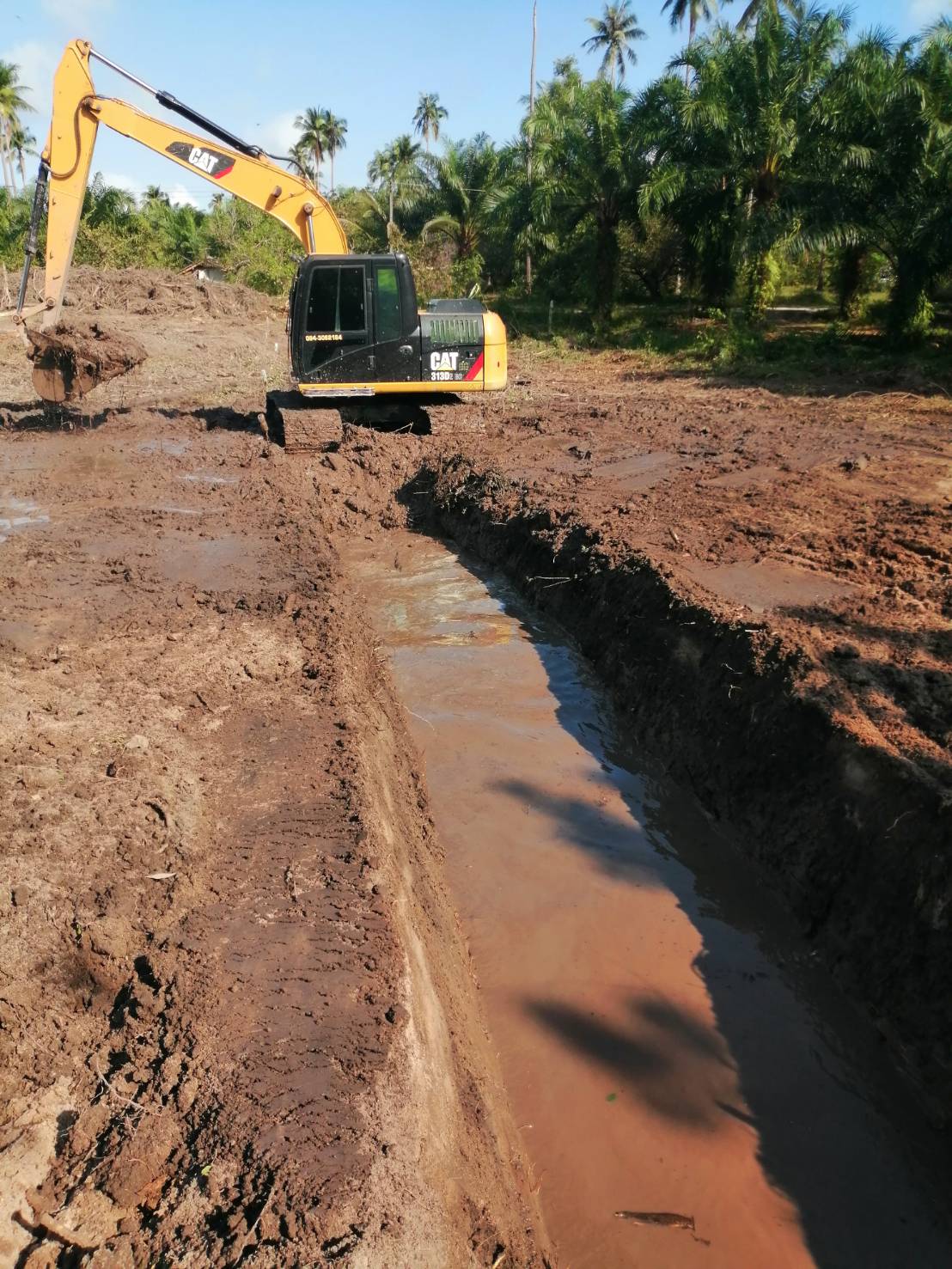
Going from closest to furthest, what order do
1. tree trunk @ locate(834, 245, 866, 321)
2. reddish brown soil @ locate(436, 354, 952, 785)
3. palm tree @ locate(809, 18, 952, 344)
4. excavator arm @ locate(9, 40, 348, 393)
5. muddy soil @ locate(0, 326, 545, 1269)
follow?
muddy soil @ locate(0, 326, 545, 1269)
reddish brown soil @ locate(436, 354, 952, 785)
excavator arm @ locate(9, 40, 348, 393)
palm tree @ locate(809, 18, 952, 344)
tree trunk @ locate(834, 245, 866, 321)

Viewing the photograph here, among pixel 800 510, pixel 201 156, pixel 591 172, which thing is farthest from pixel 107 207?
pixel 800 510

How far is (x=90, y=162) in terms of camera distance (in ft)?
42.8

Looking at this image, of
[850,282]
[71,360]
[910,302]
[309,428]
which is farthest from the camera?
[850,282]

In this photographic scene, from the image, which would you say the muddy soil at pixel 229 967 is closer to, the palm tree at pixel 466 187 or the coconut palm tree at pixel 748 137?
the coconut palm tree at pixel 748 137

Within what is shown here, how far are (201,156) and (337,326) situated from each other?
311 cm

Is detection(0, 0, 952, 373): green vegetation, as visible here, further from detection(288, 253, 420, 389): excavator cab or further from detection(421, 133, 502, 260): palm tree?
detection(288, 253, 420, 389): excavator cab

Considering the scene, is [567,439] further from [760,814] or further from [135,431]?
[760,814]

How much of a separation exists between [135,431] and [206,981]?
13569 millimetres

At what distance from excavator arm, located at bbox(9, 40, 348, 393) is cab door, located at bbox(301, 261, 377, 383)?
95cm

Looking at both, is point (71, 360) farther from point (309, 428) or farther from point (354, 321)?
point (354, 321)

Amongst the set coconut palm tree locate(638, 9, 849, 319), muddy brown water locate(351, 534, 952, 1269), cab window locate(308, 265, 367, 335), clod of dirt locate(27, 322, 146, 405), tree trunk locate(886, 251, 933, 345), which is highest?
coconut palm tree locate(638, 9, 849, 319)

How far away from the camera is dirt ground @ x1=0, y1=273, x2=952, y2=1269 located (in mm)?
3018

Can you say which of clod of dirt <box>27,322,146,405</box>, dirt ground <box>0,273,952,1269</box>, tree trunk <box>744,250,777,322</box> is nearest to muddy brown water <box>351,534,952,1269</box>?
dirt ground <box>0,273,952,1269</box>

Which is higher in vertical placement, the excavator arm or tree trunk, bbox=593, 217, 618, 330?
tree trunk, bbox=593, 217, 618, 330
